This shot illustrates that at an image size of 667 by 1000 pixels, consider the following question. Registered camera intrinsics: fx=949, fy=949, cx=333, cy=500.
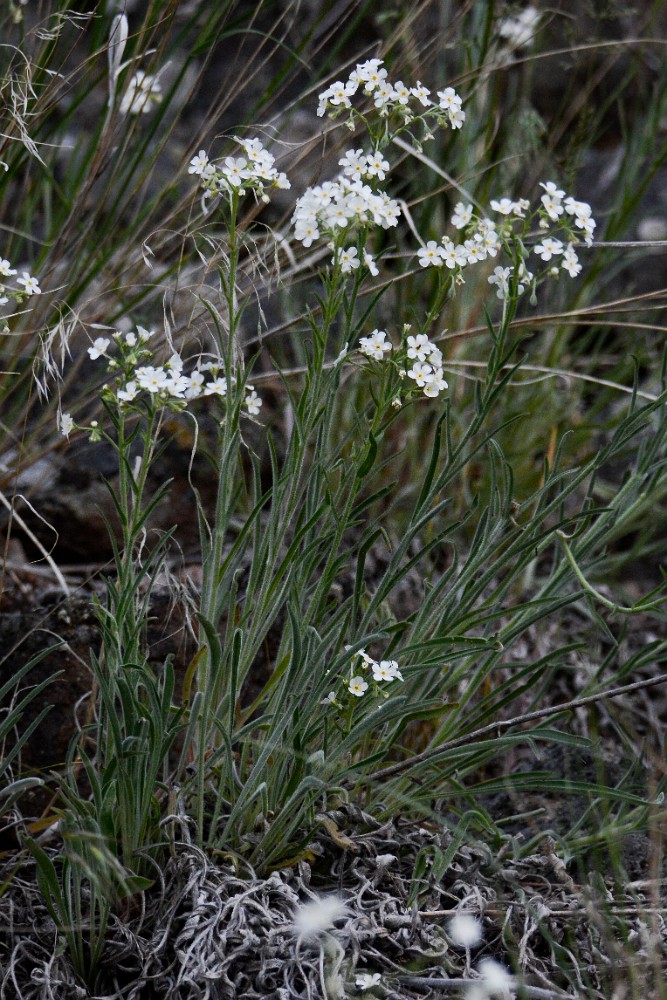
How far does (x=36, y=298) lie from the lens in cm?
188

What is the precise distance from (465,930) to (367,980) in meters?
0.18

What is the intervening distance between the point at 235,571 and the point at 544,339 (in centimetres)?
145

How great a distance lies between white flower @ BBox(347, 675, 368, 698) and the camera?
128 centimetres

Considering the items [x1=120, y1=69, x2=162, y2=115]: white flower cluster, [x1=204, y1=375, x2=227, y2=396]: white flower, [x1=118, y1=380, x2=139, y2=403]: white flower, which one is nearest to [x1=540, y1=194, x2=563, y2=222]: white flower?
[x1=204, y1=375, x2=227, y2=396]: white flower

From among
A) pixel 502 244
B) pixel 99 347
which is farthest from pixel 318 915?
pixel 502 244

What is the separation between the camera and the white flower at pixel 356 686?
1.28 meters

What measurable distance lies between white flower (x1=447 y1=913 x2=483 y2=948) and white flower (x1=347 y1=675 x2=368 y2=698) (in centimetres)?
33

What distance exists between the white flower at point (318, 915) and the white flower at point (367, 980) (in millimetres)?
73

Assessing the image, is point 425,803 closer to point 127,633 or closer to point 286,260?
point 127,633

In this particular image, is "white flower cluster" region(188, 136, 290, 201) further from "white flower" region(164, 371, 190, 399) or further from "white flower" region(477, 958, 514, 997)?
"white flower" region(477, 958, 514, 997)

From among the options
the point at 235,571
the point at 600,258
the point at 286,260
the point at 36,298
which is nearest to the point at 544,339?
the point at 600,258

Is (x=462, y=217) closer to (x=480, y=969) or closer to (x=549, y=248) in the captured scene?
(x=549, y=248)

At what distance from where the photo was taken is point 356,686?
4.23ft

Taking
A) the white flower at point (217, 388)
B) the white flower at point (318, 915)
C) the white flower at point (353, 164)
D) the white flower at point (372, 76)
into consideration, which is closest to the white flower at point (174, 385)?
the white flower at point (217, 388)
